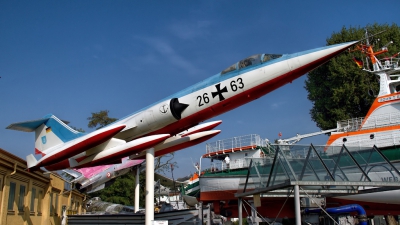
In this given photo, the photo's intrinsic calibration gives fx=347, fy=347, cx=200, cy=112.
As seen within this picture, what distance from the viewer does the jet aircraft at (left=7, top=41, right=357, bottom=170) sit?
11867mm

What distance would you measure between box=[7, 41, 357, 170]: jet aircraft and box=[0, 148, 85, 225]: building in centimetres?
90

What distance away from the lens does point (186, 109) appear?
44.3 ft

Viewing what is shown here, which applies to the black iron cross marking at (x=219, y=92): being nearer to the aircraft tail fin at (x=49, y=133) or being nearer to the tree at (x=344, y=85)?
the aircraft tail fin at (x=49, y=133)

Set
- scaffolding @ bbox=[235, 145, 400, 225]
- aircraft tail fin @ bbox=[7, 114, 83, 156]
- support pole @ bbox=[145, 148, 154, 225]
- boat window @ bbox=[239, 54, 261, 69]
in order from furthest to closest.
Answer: aircraft tail fin @ bbox=[7, 114, 83, 156] → support pole @ bbox=[145, 148, 154, 225] → boat window @ bbox=[239, 54, 261, 69] → scaffolding @ bbox=[235, 145, 400, 225]

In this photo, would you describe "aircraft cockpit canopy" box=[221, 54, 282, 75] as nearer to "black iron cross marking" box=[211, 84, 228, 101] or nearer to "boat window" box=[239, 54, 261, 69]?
"boat window" box=[239, 54, 261, 69]

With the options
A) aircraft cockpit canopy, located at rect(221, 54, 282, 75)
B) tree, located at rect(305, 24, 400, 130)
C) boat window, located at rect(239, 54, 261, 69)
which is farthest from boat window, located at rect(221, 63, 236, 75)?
tree, located at rect(305, 24, 400, 130)

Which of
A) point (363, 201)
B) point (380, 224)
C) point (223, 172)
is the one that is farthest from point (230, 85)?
point (380, 224)

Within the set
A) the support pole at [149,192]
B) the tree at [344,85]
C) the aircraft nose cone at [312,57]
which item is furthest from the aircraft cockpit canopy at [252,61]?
the tree at [344,85]

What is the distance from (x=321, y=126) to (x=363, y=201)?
22401 millimetres

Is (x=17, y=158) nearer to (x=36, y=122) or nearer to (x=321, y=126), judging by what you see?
Result: (x=36, y=122)

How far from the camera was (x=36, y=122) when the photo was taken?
16.2m

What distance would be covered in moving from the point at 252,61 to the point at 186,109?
10.2 feet

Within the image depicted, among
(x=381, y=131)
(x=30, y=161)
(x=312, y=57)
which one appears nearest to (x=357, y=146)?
(x=381, y=131)

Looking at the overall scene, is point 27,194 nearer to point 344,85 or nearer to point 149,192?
point 149,192
